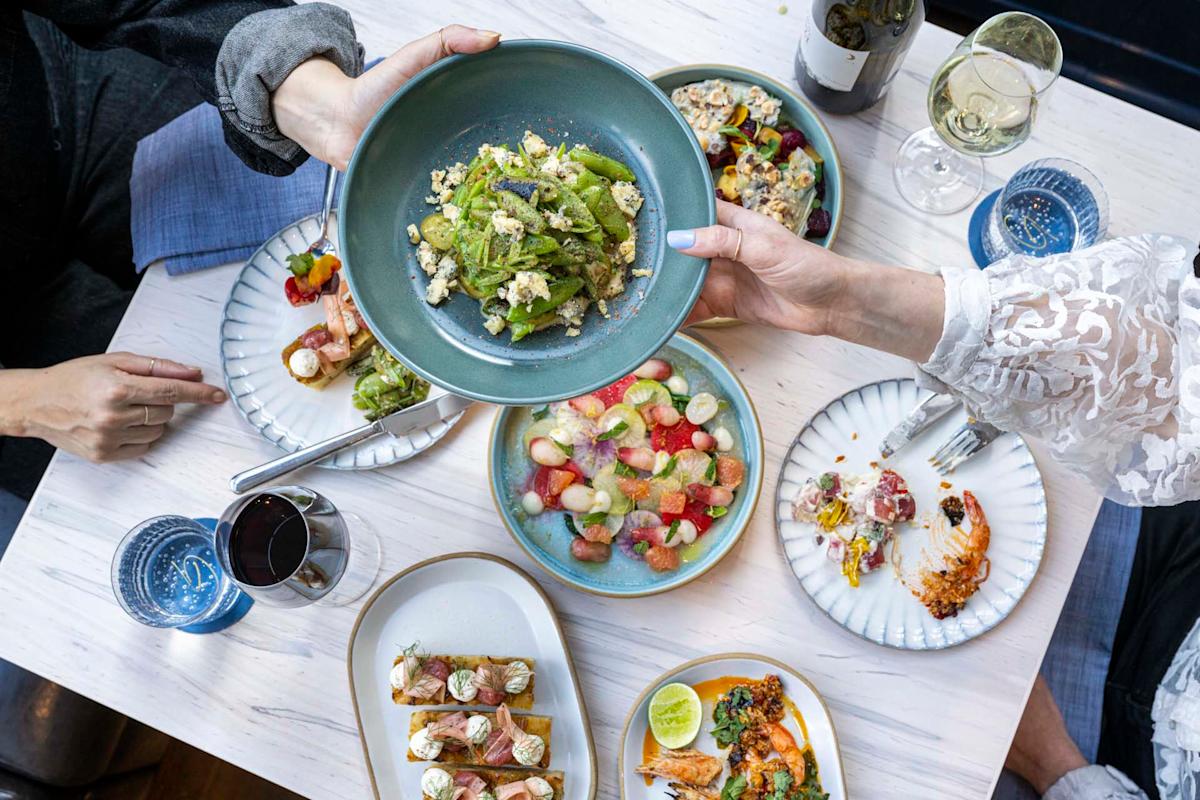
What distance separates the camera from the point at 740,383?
1612 mm

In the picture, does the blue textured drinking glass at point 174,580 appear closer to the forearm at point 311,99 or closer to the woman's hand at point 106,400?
the woman's hand at point 106,400

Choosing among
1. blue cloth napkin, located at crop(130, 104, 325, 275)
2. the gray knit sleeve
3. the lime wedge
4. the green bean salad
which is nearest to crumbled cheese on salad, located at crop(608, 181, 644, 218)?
the green bean salad

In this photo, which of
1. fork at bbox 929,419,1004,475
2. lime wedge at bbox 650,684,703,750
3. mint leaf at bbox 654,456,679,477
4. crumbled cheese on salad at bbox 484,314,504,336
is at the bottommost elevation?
lime wedge at bbox 650,684,703,750

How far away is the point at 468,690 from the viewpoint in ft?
5.23

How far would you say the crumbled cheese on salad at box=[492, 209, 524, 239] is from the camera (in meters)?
1.27

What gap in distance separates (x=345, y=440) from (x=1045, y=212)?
4.55 feet

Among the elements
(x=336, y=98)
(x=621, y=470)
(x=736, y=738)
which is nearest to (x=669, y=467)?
(x=621, y=470)

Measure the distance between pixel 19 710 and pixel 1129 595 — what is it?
2.58 m

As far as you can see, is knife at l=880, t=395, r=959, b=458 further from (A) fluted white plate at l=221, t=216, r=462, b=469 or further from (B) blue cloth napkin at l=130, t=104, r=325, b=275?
(B) blue cloth napkin at l=130, t=104, r=325, b=275

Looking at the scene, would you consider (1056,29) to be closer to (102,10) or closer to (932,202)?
(932,202)

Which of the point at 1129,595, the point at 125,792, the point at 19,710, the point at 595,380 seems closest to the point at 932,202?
the point at 595,380

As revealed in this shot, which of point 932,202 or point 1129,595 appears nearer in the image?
point 932,202

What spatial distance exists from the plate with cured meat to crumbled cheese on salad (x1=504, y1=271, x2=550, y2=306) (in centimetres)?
56

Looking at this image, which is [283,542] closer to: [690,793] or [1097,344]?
[690,793]
